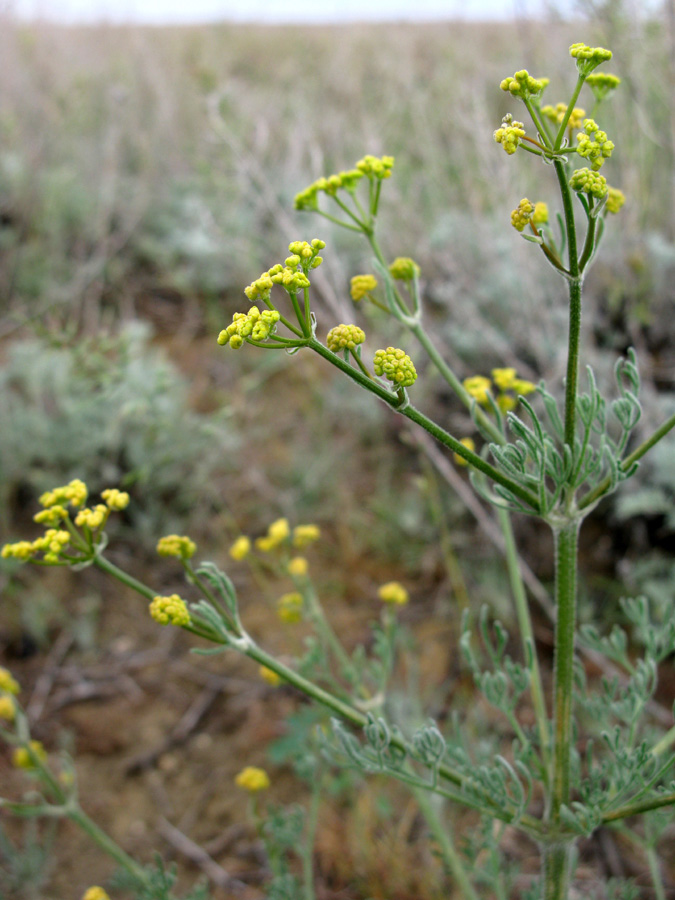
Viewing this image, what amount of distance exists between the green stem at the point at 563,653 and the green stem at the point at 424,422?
10 centimetres

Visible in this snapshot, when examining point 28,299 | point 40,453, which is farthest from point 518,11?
point 28,299

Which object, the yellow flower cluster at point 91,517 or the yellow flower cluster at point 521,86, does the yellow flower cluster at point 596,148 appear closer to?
the yellow flower cluster at point 521,86

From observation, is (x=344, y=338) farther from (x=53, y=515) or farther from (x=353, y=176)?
(x=53, y=515)

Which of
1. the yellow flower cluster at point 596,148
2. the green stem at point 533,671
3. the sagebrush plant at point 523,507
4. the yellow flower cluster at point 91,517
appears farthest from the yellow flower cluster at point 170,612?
the yellow flower cluster at point 596,148

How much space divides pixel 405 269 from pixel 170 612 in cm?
71

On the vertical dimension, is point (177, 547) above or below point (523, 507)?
below

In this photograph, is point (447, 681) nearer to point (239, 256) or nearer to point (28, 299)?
point (239, 256)

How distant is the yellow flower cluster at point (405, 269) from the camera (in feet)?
4.20

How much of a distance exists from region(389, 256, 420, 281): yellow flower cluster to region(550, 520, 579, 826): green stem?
0.53 meters

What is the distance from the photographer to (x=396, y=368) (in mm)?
866

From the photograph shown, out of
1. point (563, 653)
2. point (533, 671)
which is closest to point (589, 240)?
point (563, 653)

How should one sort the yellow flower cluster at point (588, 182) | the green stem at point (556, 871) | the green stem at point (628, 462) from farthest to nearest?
1. the green stem at point (556, 871)
2. the green stem at point (628, 462)
3. the yellow flower cluster at point (588, 182)

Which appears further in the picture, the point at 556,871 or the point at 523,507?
the point at 556,871

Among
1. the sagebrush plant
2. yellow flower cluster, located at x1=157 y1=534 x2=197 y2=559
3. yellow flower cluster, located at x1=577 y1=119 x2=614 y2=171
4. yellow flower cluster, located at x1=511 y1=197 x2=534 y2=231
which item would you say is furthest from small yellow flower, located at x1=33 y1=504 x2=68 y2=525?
yellow flower cluster, located at x1=577 y1=119 x2=614 y2=171
